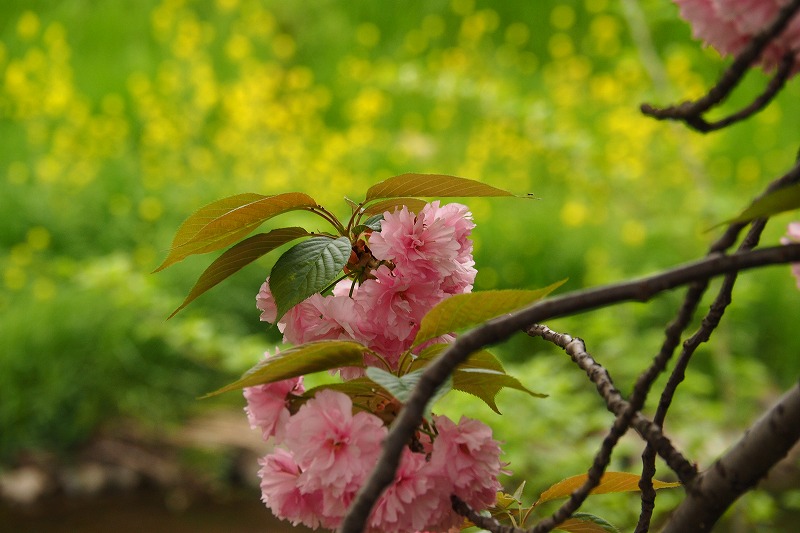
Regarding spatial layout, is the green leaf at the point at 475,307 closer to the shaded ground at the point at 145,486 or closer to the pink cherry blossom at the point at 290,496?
the pink cherry blossom at the point at 290,496

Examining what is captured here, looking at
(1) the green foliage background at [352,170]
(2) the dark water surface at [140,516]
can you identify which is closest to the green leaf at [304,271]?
(1) the green foliage background at [352,170]

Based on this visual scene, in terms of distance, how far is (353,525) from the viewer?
1.01 feet

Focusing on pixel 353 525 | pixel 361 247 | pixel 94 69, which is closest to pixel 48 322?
pixel 94 69

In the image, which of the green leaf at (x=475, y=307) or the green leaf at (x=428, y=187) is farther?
the green leaf at (x=428, y=187)

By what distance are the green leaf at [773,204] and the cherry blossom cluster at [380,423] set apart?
0.52ft

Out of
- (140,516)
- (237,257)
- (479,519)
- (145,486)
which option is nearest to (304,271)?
(237,257)

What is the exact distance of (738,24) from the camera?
308mm

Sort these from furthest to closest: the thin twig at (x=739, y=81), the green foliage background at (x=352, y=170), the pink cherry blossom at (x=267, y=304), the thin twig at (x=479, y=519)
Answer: the green foliage background at (x=352, y=170) < the pink cherry blossom at (x=267, y=304) < the thin twig at (x=479, y=519) < the thin twig at (x=739, y=81)

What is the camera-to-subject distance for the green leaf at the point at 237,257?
478mm

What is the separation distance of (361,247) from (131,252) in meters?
2.69

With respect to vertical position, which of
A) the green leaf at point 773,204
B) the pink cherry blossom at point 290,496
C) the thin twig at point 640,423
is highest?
the green leaf at point 773,204

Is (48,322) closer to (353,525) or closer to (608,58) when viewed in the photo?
(353,525)

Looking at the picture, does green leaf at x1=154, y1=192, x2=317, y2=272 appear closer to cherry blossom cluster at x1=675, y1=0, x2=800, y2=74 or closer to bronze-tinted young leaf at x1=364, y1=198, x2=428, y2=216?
bronze-tinted young leaf at x1=364, y1=198, x2=428, y2=216

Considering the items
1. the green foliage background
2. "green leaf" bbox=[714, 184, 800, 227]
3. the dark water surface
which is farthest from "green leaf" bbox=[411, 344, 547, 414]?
the dark water surface
